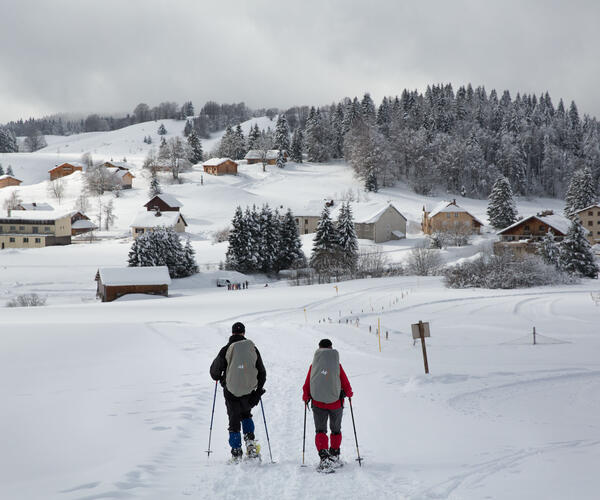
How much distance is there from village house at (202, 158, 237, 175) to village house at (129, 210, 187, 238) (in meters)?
35.2

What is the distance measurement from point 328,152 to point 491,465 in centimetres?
11798

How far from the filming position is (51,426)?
28.0ft

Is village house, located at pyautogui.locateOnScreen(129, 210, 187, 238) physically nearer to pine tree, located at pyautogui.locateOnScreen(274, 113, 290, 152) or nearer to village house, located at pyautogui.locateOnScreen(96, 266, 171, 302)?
village house, located at pyautogui.locateOnScreen(96, 266, 171, 302)

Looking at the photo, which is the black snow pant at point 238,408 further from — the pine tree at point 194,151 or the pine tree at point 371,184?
the pine tree at point 194,151

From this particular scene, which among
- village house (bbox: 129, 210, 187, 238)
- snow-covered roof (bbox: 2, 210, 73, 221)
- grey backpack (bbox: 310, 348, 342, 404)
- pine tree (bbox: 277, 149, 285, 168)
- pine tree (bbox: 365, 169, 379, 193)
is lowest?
grey backpack (bbox: 310, 348, 342, 404)

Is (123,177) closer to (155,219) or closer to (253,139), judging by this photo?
(155,219)

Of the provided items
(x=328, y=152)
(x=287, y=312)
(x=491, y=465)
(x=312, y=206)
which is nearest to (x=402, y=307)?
(x=287, y=312)

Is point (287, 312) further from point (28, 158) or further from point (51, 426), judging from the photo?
point (28, 158)

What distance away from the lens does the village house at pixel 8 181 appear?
11812 centimetres

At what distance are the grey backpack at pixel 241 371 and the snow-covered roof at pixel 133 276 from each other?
132ft

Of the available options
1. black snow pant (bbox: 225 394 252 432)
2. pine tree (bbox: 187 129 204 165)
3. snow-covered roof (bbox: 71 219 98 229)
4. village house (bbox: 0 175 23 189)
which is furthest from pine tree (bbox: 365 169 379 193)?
black snow pant (bbox: 225 394 252 432)

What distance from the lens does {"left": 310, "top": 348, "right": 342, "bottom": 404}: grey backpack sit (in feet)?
22.9

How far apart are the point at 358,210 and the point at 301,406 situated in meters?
71.4

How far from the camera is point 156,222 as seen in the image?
75375 mm
